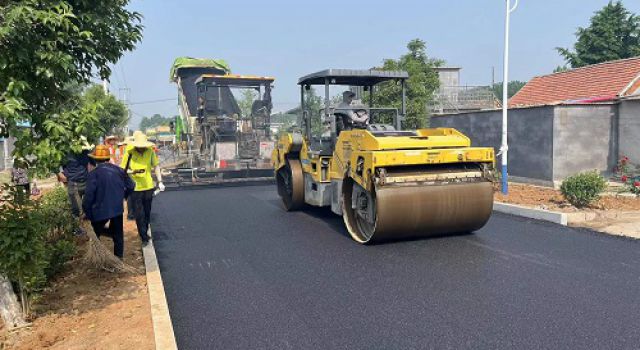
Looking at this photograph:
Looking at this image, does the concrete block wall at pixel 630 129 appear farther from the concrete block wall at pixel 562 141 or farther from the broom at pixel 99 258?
the broom at pixel 99 258

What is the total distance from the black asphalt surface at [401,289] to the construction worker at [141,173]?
0.49m

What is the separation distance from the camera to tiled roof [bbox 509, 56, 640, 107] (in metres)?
15.1

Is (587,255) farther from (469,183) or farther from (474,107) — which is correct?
(474,107)

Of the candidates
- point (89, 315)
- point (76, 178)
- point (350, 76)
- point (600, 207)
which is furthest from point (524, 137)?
point (89, 315)

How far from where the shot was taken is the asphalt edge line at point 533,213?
320 inches

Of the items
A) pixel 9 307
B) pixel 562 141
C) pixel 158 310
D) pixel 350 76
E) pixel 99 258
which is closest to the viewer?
pixel 9 307

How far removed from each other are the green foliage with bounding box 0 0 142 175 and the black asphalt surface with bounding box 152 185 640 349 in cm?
175

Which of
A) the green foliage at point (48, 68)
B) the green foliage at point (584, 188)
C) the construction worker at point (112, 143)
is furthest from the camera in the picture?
the green foliage at point (584, 188)

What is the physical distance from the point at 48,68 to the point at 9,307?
1.91 metres

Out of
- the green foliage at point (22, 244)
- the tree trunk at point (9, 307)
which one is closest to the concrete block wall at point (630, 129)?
the green foliage at point (22, 244)

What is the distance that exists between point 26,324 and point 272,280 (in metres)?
2.24

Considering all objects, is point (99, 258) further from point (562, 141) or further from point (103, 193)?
point (562, 141)

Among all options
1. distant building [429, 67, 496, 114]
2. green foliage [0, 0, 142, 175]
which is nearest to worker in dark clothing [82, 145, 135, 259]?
green foliage [0, 0, 142, 175]

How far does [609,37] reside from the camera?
2728 cm
